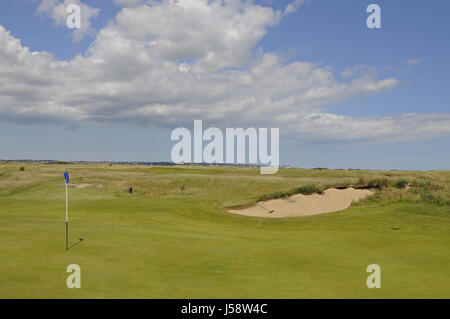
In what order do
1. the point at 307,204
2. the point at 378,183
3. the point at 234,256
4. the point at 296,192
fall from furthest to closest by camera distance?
the point at 296,192 → the point at 378,183 → the point at 307,204 → the point at 234,256

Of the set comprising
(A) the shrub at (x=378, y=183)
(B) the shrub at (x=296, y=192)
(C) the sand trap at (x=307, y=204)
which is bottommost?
(C) the sand trap at (x=307, y=204)

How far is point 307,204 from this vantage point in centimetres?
3183

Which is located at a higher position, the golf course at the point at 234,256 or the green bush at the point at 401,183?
the green bush at the point at 401,183

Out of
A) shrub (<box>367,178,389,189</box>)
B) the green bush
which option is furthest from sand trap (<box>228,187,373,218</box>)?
the green bush

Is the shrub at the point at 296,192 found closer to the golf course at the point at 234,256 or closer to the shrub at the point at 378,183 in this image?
the shrub at the point at 378,183

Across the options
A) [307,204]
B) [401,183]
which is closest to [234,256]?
[307,204]

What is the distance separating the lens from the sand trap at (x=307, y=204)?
98.7ft

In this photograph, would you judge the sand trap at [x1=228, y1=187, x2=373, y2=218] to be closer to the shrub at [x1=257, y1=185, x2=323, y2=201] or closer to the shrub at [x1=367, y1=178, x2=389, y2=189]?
the shrub at [x1=257, y1=185, x2=323, y2=201]

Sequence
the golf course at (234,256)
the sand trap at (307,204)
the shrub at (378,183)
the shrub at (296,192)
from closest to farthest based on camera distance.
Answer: the golf course at (234,256)
the sand trap at (307,204)
the shrub at (378,183)
the shrub at (296,192)

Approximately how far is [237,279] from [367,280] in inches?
141

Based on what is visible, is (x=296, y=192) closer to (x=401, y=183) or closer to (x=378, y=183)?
(x=378, y=183)

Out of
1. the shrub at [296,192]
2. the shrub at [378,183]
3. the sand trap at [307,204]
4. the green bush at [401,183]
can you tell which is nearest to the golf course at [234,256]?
the green bush at [401,183]

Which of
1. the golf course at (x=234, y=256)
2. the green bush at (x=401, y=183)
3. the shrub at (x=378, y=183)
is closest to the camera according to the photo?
the golf course at (x=234, y=256)
